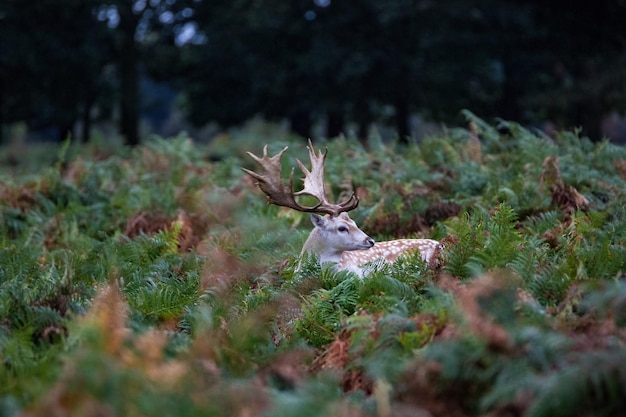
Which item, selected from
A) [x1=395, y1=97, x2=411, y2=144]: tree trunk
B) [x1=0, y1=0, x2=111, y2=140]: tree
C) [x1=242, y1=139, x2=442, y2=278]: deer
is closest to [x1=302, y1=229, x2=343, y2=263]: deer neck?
[x1=242, y1=139, x2=442, y2=278]: deer

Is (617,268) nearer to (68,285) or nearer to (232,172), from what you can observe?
(68,285)

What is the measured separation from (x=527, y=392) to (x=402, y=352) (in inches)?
32.0

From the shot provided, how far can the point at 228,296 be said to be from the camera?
223 inches

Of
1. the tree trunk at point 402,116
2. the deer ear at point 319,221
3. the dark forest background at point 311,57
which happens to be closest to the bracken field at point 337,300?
the deer ear at point 319,221

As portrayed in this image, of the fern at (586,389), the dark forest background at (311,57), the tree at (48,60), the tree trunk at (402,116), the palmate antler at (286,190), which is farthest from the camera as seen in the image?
the tree trunk at (402,116)

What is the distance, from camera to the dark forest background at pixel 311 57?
1989 centimetres

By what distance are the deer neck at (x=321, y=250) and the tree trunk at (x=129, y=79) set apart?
15.7 meters

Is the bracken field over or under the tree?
over

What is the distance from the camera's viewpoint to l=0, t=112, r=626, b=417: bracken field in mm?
3664

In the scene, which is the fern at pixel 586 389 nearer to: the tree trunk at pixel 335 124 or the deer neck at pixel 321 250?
the deer neck at pixel 321 250

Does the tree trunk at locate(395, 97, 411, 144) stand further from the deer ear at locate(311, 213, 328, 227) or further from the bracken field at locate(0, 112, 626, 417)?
the deer ear at locate(311, 213, 328, 227)

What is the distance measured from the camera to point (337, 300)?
5.61 meters

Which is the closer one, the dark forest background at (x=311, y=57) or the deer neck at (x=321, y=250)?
Answer: the deer neck at (x=321, y=250)

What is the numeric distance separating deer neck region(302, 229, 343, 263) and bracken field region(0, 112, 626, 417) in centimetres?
20
